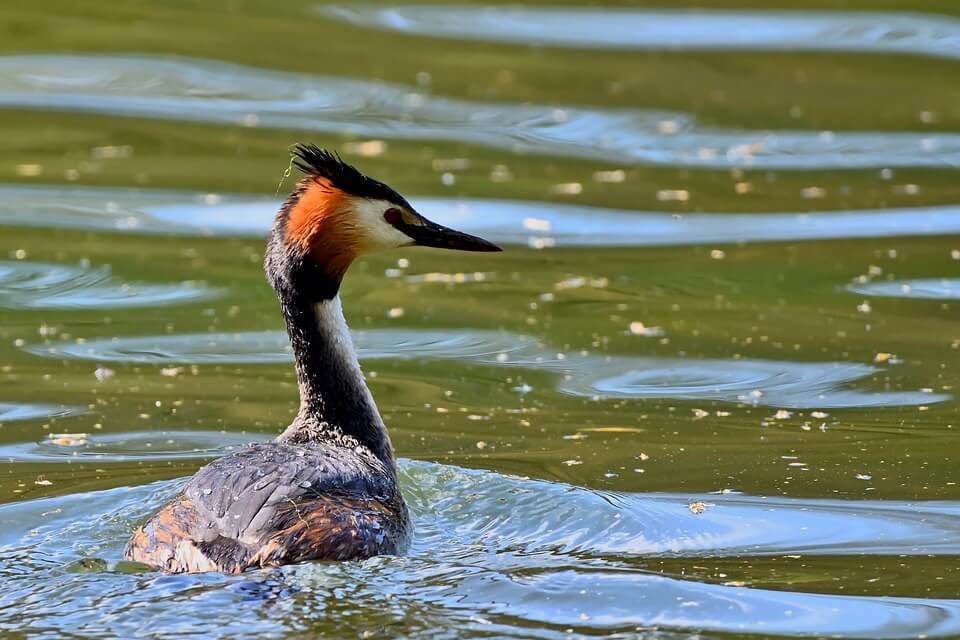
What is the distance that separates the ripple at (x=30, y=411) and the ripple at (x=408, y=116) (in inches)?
169

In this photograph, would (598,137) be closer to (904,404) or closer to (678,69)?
(678,69)

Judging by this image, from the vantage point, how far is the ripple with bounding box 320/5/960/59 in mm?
12516

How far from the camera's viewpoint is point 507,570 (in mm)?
5328

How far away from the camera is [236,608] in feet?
16.0

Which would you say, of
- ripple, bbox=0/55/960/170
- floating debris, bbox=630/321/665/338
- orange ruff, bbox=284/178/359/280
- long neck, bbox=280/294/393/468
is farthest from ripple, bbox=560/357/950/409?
ripple, bbox=0/55/960/170

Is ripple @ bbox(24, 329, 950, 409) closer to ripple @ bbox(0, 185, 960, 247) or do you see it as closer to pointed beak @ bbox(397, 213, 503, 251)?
pointed beak @ bbox(397, 213, 503, 251)

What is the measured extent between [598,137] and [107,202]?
3.12 metres

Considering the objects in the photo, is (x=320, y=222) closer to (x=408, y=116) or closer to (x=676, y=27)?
(x=408, y=116)

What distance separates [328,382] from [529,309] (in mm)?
2477

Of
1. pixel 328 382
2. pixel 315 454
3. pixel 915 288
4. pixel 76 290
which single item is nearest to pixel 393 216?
pixel 328 382

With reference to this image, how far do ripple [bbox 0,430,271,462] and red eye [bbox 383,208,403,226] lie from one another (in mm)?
1135

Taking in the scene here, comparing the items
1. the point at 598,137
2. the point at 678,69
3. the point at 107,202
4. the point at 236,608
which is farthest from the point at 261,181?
the point at 236,608

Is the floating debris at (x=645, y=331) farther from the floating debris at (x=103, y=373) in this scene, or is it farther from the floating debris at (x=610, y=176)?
the floating debris at (x=610, y=176)

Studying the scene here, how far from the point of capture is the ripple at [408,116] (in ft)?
36.3
